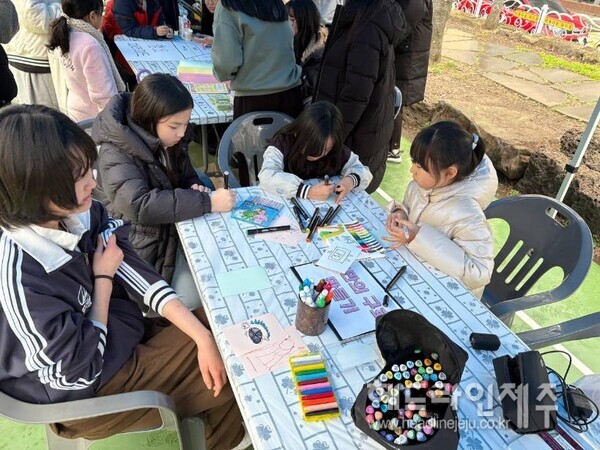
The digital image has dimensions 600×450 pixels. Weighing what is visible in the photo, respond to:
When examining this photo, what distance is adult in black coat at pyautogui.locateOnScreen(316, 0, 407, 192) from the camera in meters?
2.42

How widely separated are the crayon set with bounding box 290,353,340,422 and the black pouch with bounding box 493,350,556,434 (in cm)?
46

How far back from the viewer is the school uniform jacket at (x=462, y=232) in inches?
66.2

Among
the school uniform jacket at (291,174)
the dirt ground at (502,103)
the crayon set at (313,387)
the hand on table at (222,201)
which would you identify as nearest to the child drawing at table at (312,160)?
the school uniform jacket at (291,174)

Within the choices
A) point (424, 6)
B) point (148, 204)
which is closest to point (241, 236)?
point (148, 204)

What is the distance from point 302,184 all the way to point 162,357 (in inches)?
37.9

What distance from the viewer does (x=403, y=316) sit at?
125 centimetres

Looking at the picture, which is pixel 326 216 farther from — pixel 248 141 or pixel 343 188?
pixel 248 141

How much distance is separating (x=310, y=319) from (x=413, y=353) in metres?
0.30

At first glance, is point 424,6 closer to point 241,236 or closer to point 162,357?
point 241,236

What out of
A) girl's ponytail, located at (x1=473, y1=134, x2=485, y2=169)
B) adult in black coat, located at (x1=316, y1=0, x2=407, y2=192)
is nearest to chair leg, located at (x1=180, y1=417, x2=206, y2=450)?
girl's ponytail, located at (x1=473, y1=134, x2=485, y2=169)

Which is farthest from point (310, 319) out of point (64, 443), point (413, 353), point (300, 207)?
point (64, 443)

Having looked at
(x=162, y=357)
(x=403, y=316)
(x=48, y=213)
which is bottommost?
(x=162, y=357)

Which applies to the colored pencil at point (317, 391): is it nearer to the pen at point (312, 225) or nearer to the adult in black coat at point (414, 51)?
the pen at point (312, 225)

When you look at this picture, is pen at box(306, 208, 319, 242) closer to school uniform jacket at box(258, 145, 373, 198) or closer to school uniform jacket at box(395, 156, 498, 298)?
school uniform jacket at box(258, 145, 373, 198)
